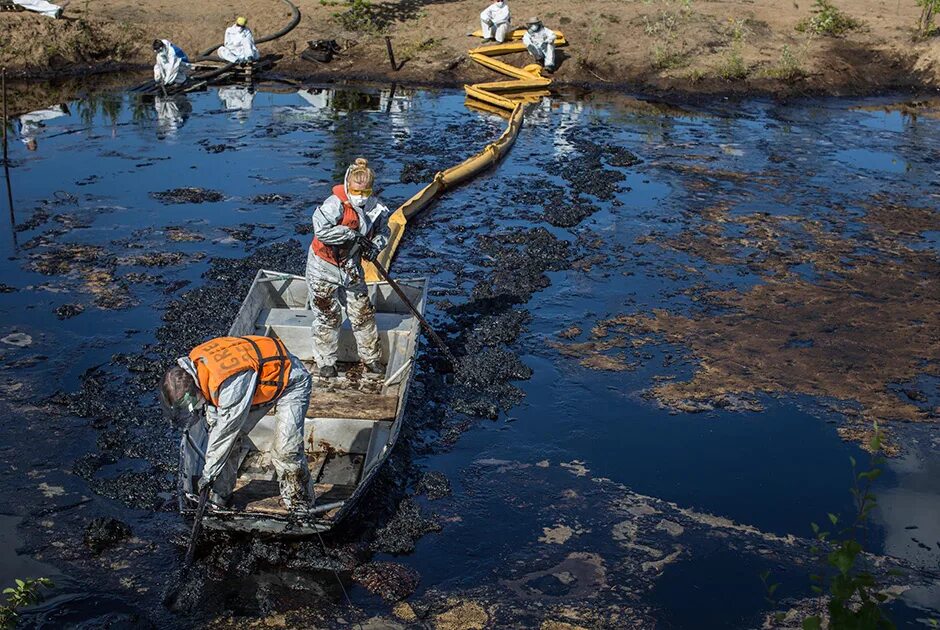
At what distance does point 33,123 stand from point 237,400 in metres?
15.9

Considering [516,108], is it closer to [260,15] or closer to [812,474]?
[260,15]

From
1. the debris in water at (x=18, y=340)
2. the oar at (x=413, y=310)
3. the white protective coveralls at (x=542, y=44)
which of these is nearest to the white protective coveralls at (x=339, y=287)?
the oar at (x=413, y=310)

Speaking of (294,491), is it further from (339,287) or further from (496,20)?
(496,20)

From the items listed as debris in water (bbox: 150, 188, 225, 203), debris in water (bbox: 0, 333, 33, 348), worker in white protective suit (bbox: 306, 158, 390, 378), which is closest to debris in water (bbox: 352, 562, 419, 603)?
worker in white protective suit (bbox: 306, 158, 390, 378)

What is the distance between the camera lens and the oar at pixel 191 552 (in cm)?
695

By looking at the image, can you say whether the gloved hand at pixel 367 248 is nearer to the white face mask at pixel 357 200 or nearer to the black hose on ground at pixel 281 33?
the white face mask at pixel 357 200

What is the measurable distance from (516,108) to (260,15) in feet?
32.1

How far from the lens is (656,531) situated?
326 inches

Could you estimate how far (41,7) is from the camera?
80.4ft

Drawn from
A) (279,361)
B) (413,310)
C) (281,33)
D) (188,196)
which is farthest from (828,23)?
(279,361)

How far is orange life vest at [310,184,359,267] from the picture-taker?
9.09 meters

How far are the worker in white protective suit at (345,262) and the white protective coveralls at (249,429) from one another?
6.17 feet

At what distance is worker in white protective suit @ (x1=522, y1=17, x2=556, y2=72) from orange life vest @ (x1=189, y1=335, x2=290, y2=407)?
59.3 feet

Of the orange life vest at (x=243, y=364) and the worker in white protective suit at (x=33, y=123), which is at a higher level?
the orange life vest at (x=243, y=364)
